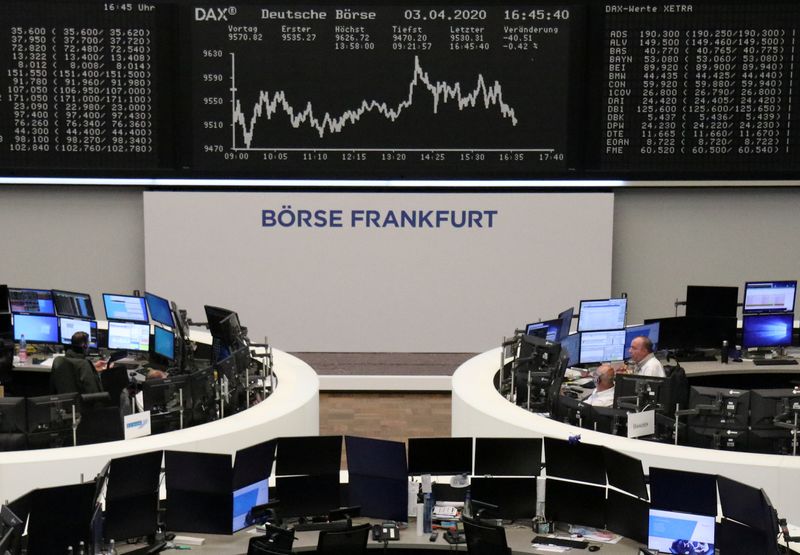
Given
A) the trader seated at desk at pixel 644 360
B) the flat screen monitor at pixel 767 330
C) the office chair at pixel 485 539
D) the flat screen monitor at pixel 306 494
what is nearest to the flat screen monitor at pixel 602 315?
the trader seated at desk at pixel 644 360

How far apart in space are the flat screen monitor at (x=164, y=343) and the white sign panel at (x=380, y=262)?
2.08m

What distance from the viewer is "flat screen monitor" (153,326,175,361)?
31.4 feet

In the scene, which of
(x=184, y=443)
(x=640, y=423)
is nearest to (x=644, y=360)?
(x=640, y=423)

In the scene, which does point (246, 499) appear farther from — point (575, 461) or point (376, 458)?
point (575, 461)

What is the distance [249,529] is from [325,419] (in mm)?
4163

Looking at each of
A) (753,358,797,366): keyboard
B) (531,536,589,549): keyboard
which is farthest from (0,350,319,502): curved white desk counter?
(753,358,797,366): keyboard

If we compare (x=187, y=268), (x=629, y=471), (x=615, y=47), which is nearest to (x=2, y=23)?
(x=187, y=268)

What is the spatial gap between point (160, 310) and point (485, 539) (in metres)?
4.71

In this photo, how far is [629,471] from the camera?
6008 mm

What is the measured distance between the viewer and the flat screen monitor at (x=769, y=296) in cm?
1021

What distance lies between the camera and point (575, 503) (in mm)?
6332

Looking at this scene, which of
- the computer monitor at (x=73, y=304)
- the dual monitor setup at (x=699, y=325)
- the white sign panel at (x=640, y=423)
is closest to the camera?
the white sign panel at (x=640, y=423)

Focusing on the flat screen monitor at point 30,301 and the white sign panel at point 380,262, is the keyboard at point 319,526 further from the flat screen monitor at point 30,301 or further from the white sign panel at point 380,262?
the white sign panel at point 380,262

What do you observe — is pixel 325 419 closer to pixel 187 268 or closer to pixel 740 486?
pixel 187 268
